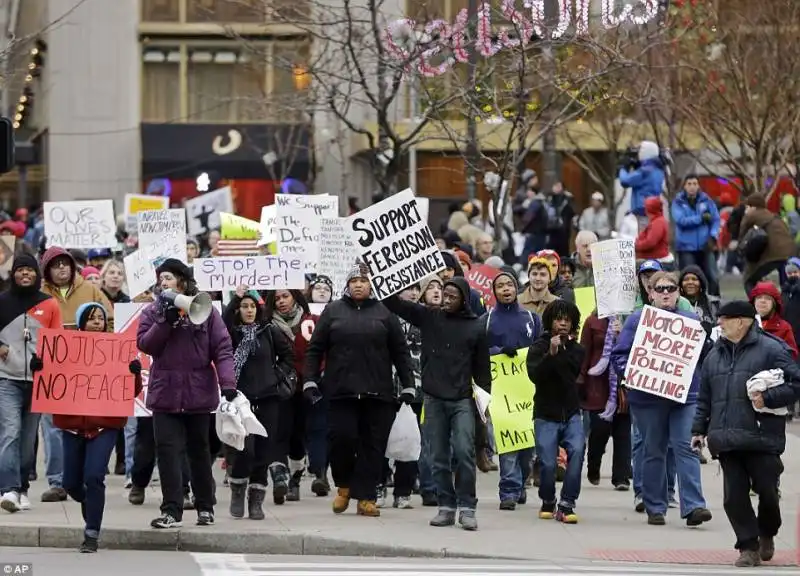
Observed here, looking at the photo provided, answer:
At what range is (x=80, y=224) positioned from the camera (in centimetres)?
2112

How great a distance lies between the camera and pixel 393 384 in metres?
13.5

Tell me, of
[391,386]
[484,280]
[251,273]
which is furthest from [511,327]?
[484,280]

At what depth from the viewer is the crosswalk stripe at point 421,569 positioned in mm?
11164

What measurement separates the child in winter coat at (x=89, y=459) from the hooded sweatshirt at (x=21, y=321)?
1.29 m

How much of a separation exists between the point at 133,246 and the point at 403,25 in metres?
4.29

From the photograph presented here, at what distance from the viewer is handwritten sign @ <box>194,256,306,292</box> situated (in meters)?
14.4

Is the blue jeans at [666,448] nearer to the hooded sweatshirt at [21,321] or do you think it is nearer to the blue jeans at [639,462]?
the blue jeans at [639,462]

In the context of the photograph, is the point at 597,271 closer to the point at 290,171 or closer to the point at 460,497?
the point at 460,497

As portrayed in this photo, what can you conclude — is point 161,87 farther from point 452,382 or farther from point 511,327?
point 452,382

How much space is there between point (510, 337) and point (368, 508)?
181cm

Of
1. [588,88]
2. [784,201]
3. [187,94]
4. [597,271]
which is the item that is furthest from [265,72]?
[597,271]

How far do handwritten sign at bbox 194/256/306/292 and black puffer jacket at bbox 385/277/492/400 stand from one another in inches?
62.4

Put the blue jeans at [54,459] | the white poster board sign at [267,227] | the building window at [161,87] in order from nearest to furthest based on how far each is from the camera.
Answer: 1. the blue jeans at [54,459]
2. the white poster board sign at [267,227]
3. the building window at [161,87]

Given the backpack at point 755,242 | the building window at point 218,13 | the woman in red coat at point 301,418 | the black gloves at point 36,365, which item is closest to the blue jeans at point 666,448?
the woman in red coat at point 301,418
